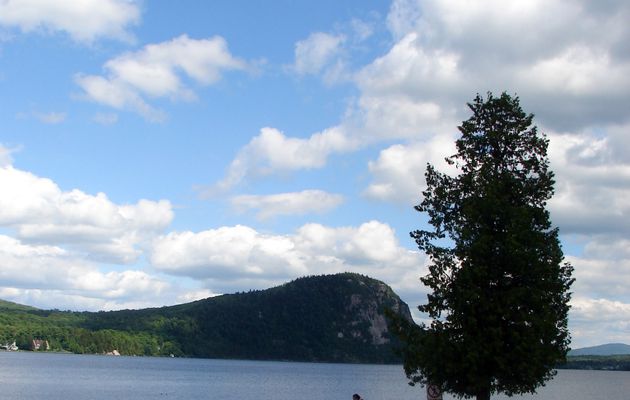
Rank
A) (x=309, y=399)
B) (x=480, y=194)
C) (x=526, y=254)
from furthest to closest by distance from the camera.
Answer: (x=309, y=399) < (x=480, y=194) < (x=526, y=254)

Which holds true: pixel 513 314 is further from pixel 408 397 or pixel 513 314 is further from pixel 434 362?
pixel 408 397

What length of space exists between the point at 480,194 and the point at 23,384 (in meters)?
100

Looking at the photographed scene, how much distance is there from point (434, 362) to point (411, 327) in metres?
1.94

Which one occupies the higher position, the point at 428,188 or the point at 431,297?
the point at 428,188

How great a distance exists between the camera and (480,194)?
29.3 metres

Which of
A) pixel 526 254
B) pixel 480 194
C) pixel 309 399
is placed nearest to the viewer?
pixel 526 254

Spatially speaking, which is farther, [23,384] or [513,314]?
[23,384]

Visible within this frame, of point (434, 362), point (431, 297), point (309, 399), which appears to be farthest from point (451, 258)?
point (309, 399)

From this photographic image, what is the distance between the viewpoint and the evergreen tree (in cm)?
2720

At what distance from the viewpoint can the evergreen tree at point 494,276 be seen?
27203mm

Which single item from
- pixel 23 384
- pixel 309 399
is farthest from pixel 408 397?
pixel 23 384

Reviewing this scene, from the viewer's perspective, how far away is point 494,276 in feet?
91.8

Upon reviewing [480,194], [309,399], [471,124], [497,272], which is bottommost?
[309,399]

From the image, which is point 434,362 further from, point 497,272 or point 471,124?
point 471,124
